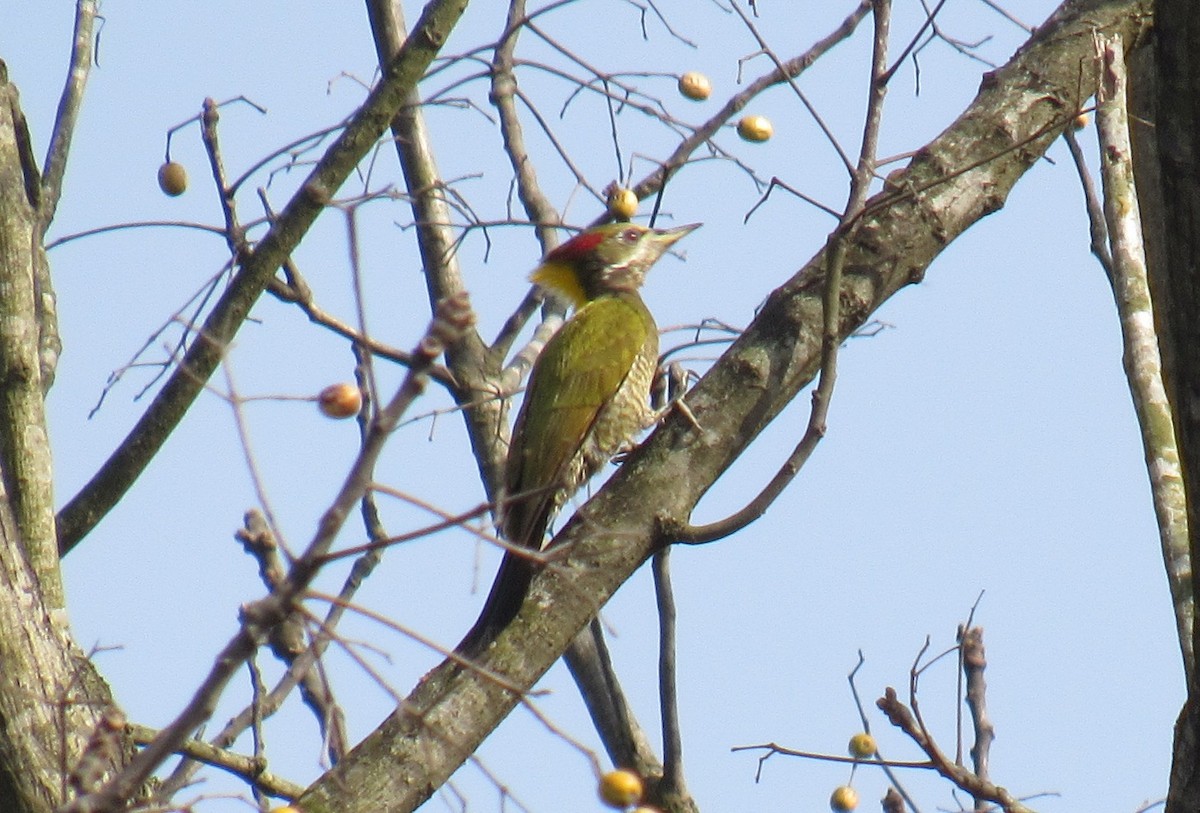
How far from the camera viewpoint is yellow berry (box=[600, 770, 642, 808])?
2.57 metres

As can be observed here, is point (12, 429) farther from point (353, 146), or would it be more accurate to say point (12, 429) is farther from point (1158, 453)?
point (1158, 453)

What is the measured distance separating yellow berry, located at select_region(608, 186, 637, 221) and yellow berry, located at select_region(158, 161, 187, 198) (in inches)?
55.8

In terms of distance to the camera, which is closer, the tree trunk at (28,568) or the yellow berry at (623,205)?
the tree trunk at (28,568)

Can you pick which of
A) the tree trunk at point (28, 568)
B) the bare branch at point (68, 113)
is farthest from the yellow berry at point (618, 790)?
the bare branch at point (68, 113)

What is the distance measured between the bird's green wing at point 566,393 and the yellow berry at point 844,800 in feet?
4.10

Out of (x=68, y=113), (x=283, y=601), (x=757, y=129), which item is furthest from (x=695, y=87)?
(x=283, y=601)

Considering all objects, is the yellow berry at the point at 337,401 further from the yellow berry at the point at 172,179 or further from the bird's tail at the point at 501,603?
the yellow berry at the point at 172,179

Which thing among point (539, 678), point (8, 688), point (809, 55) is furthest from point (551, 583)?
point (809, 55)

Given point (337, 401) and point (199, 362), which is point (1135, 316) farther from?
point (337, 401)

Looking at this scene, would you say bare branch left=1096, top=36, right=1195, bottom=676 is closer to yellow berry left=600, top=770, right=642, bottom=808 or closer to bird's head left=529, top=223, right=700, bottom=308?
yellow berry left=600, top=770, right=642, bottom=808

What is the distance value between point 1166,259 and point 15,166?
288 cm

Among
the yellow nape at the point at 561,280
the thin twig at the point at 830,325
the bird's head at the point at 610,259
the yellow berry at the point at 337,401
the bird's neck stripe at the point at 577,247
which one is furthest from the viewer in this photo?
the bird's head at the point at 610,259

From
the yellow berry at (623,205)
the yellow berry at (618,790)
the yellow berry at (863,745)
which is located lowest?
the yellow berry at (618,790)

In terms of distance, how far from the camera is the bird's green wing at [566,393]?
15.0 feet
